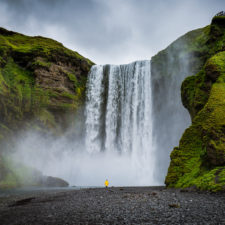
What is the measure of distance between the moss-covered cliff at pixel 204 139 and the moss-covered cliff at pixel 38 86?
2707 centimetres

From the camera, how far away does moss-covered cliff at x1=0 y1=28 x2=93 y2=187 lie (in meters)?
35.1

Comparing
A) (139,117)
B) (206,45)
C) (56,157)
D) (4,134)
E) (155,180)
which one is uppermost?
(206,45)

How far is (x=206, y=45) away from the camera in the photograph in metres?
33.9

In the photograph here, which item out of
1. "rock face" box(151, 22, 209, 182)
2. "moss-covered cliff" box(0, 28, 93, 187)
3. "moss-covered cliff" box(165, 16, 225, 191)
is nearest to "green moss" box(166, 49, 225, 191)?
"moss-covered cliff" box(165, 16, 225, 191)

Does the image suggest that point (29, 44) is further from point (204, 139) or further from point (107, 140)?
point (204, 139)

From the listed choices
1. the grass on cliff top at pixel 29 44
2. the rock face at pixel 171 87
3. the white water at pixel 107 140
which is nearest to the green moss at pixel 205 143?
the rock face at pixel 171 87

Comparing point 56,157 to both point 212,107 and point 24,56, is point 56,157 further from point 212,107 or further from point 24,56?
point 212,107

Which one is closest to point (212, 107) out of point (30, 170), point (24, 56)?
point (30, 170)

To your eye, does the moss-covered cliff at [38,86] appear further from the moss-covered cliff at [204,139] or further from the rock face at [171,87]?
the moss-covered cliff at [204,139]

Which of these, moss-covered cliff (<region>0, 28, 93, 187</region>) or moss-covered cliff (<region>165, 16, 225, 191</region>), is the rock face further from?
moss-covered cliff (<region>165, 16, 225, 191</region>)

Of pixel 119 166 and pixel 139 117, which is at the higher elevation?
pixel 139 117

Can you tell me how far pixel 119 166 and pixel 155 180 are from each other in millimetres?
6908

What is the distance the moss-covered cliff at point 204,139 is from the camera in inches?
442

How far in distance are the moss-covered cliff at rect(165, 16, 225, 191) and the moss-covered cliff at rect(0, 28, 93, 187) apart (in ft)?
88.8
